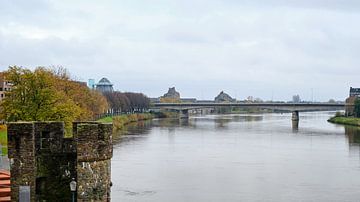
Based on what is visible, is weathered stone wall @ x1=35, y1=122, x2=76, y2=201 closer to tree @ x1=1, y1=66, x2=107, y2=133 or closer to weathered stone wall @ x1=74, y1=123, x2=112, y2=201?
weathered stone wall @ x1=74, y1=123, x2=112, y2=201

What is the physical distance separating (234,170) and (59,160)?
2735 centimetres

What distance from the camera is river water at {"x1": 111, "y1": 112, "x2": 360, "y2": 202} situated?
33094 millimetres

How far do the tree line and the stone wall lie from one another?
319 ft

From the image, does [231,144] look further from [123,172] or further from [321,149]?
[123,172]

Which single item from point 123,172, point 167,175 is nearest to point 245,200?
point 167,175

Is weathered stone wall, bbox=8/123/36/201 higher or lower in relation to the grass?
higher

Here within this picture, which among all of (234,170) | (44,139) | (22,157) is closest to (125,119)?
(234,170)

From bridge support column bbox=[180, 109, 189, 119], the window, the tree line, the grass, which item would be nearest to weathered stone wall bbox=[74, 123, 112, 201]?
the window

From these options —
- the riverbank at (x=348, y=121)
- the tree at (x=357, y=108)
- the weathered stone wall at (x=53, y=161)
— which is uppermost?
the tree at (x=357, y=108)

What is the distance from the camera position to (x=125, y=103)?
422 feet

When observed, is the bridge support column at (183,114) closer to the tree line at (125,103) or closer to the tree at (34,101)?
the tree line at (125,103)

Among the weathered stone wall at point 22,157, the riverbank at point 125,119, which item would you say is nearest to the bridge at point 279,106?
the riverbank at point 125,119

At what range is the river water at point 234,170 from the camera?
109 ft

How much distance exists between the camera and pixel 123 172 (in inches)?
1633
